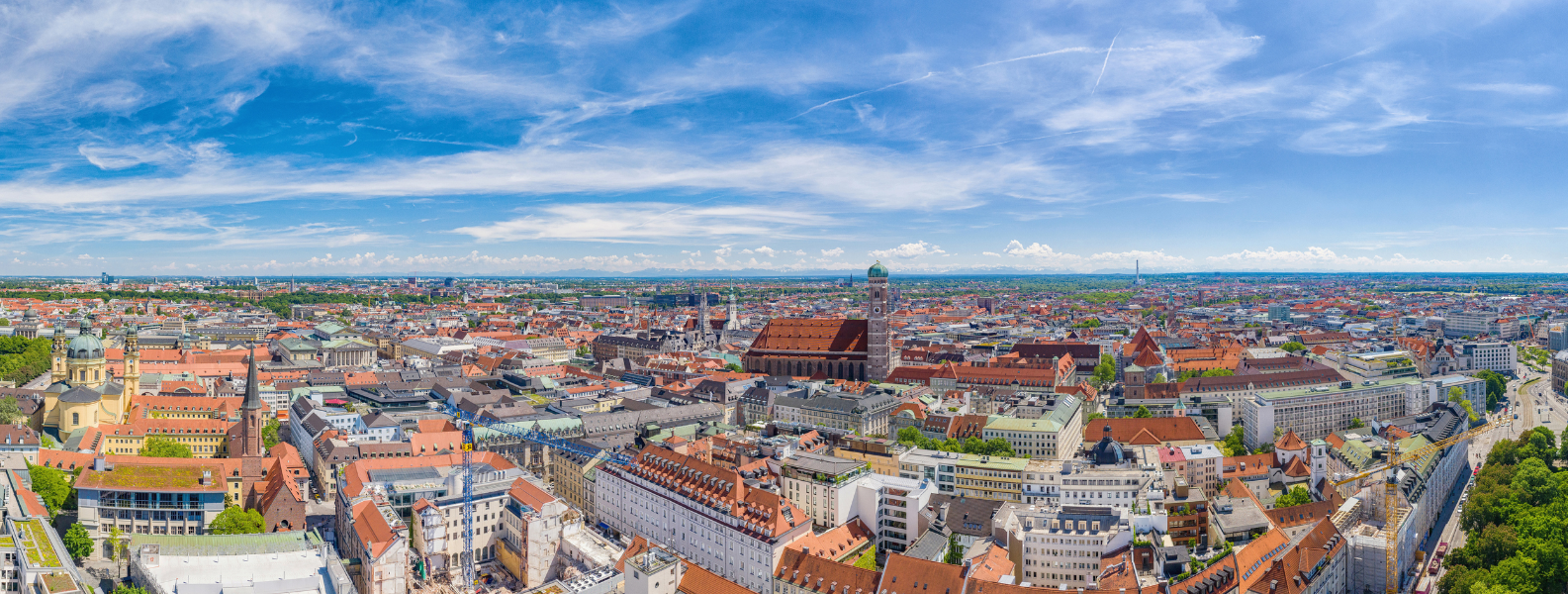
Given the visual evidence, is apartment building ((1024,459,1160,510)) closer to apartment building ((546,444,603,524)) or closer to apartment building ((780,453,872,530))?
apartment building ((780,453,872,530))

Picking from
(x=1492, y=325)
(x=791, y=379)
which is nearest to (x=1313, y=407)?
(x=791, y=379)

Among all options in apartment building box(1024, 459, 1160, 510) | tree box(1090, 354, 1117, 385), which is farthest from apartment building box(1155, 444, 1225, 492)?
tree box(1090, 354, 1117, 385)

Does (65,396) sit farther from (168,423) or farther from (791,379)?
(791,379)

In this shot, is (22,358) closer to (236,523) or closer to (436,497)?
(236,523)

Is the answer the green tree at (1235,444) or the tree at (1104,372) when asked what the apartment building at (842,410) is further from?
the tree at (1104,372)

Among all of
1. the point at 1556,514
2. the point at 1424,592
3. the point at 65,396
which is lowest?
the point at 1424,592

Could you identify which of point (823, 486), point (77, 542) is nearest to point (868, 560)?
point (823, 486)
